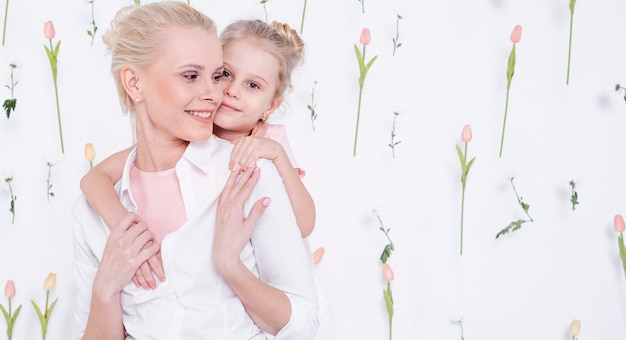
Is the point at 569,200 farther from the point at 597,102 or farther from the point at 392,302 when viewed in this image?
the point at 392,302

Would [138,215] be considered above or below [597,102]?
below

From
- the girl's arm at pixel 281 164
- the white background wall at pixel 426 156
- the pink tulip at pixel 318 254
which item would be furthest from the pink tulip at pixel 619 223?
the girl's arm at pixel 281 164

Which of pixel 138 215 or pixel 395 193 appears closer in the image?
pixel 138 215

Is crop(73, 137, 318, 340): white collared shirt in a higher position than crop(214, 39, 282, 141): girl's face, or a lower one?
lower

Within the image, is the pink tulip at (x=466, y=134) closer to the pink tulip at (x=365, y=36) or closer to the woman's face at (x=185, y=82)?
the pink tulip at (x=365, y=36)

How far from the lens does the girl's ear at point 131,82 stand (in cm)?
144

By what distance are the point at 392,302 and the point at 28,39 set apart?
126cm

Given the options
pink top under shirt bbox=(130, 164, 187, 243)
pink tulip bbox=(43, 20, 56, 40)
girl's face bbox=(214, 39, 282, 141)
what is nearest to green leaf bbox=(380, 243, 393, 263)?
girl's face bbox=(214, 39, 282, 141)

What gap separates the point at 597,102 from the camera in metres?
2.22

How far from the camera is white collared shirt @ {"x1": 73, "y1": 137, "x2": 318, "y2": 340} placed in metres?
1.40

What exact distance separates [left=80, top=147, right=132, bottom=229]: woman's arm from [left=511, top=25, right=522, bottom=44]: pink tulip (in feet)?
3.72

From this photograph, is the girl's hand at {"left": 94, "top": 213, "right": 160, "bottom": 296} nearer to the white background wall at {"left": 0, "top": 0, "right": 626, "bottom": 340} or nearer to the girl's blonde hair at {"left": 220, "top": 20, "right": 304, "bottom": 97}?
the girl's blonde hair at {"left": 220, "top": 20, "right": 304, "bottom": 97}

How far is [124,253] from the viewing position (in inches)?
55.2

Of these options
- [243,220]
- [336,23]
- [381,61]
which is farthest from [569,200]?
[243,220]
